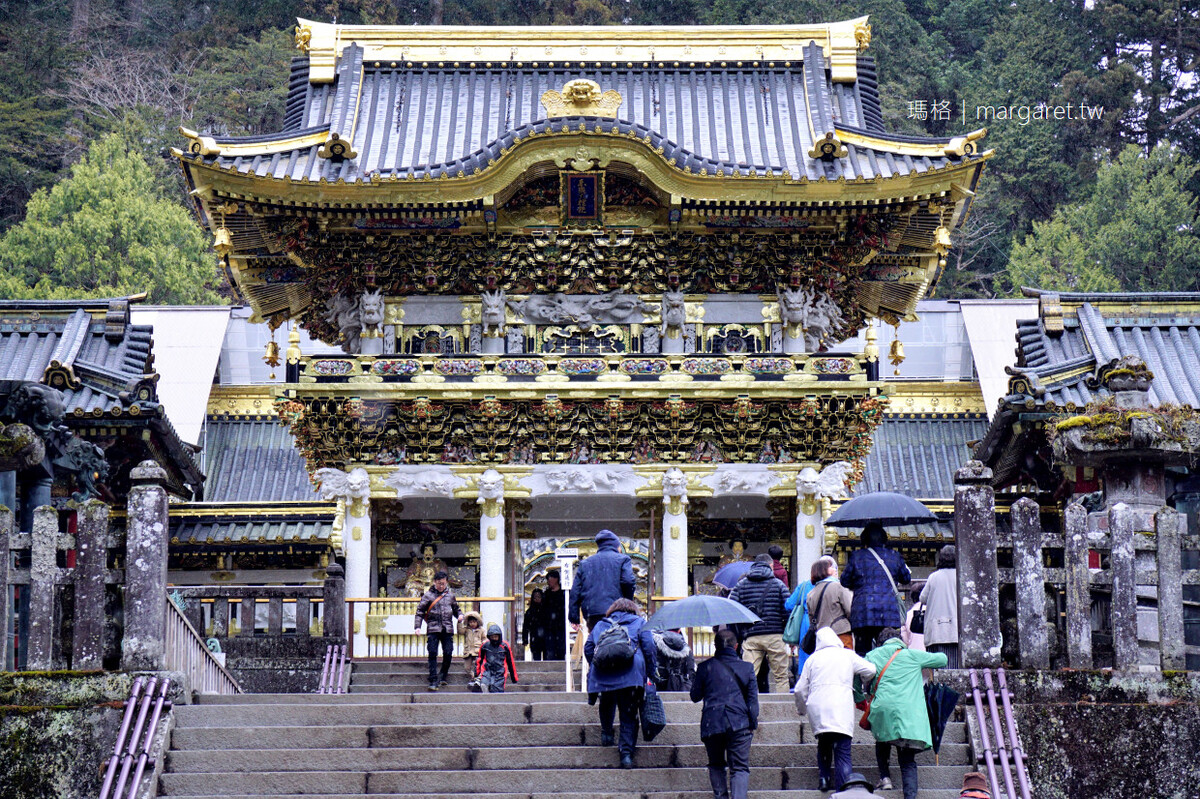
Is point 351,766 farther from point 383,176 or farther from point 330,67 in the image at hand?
point 330,67

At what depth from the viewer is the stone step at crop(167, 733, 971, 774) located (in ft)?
50.5

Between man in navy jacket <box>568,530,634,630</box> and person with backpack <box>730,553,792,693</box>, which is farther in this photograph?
person with backpack <box>730,553,792,693</box>

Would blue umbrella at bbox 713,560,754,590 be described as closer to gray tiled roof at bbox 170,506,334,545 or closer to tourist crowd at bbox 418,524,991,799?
tourist crowd at bbox 418,524,991,799

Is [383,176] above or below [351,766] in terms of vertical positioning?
above

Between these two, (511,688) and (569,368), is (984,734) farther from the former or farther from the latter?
(569,368)

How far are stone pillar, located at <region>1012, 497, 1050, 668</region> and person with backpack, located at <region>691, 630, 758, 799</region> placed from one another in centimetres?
286

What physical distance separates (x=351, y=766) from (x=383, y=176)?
11.3m

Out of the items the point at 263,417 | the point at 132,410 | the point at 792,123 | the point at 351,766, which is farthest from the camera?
the point at 263,417

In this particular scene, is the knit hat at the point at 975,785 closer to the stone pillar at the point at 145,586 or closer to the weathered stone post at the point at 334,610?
the stone pillar at the point at 145,586

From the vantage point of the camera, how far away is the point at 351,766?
15445mm

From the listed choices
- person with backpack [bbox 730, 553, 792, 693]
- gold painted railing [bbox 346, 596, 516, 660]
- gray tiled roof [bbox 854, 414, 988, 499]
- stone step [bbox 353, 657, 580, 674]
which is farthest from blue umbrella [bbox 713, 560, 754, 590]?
gray tiled roof [bbox 854, 414, 988, 499]

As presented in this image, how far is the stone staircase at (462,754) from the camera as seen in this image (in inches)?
591

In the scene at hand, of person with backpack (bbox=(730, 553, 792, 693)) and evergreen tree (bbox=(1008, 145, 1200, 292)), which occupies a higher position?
evergreen tree (bbox=(1008, 145, 1200, 292))

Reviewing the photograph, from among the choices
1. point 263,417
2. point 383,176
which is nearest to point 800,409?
point 383,176
